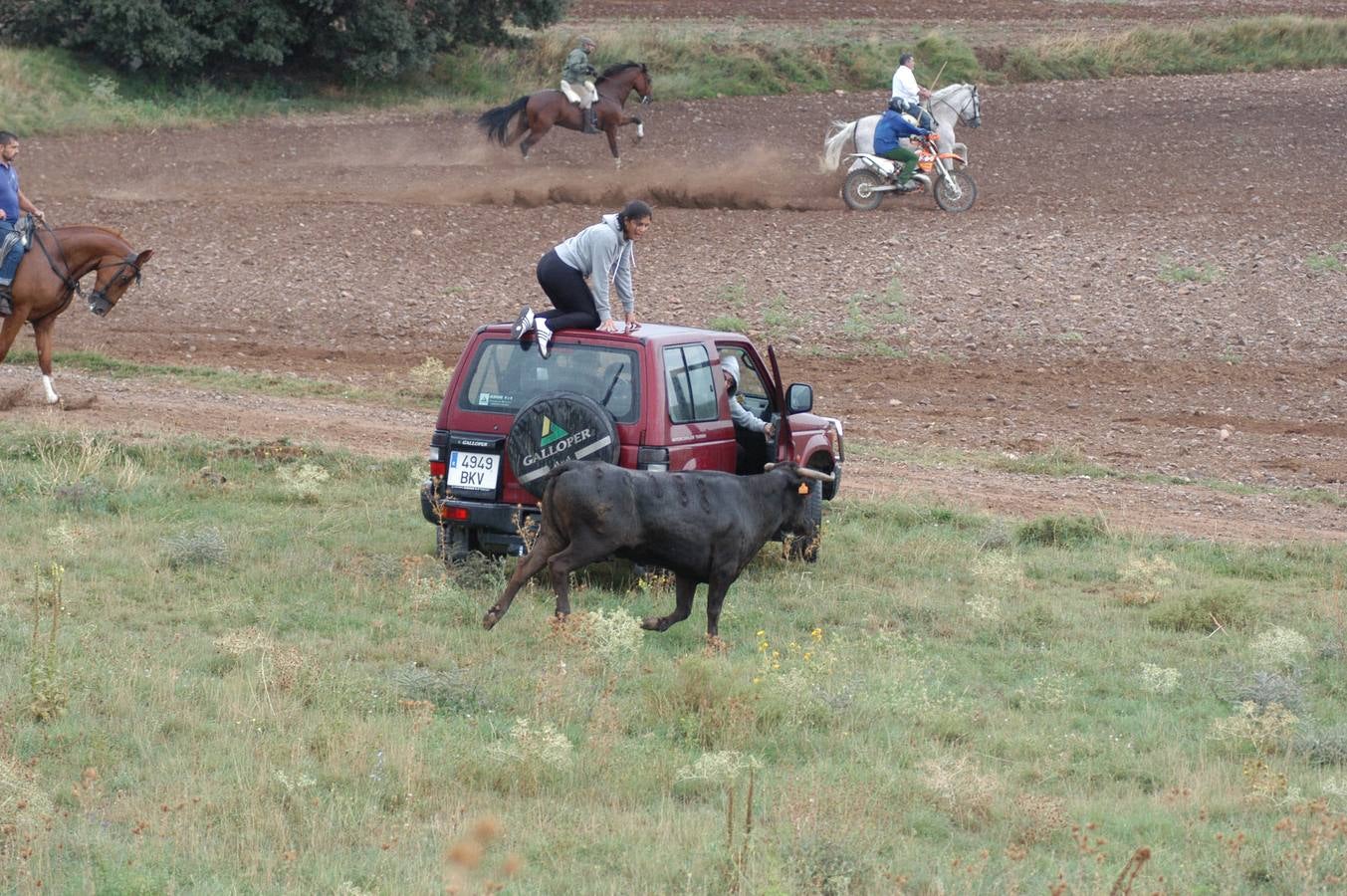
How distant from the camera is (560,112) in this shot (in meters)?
30.3

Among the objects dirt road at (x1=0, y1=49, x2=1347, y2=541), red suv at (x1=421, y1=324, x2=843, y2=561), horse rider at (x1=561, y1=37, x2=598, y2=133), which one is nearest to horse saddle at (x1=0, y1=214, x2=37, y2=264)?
dirt road at (x1=0, y1=49, x2=1347, y2=541)

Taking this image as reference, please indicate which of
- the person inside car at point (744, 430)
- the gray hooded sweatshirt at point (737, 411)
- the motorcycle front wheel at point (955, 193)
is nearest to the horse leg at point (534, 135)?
the motorcycle front wheel at point (955, 193)

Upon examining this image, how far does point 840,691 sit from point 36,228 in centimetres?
1112

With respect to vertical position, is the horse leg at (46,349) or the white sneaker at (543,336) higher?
the white sneaker at (543,336)

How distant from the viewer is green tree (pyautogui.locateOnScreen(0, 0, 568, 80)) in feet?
107

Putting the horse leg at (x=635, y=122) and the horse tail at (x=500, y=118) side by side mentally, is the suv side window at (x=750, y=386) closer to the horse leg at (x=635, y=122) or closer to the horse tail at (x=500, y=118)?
the horse leg at (x=635, y=122)

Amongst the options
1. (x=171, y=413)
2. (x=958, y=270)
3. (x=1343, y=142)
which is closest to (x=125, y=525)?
(x=171, y=413)

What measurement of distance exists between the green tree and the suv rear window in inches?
959

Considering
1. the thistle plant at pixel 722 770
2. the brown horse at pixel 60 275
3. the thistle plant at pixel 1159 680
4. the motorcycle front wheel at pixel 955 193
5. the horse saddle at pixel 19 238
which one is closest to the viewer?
the thistle plant at pixel 722 770

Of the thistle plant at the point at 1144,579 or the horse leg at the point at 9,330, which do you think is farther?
the horse leg at the point at 9,330

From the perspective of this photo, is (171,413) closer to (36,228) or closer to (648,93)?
(36,228)

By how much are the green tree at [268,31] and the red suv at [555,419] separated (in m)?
24.4

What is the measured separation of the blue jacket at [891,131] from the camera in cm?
2645

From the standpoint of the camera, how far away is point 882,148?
2702 cm
